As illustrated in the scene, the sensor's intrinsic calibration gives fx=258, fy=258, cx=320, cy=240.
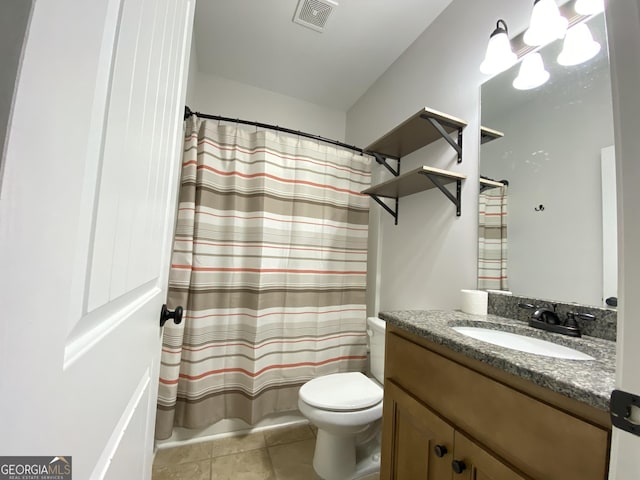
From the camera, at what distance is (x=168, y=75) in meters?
0.57

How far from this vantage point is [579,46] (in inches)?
36.4

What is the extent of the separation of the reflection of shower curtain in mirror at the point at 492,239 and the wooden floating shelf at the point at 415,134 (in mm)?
290

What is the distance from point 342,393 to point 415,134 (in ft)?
4.75

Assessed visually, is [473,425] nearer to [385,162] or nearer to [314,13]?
[385,162]

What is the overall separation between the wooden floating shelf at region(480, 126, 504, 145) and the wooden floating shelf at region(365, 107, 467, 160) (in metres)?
0.10

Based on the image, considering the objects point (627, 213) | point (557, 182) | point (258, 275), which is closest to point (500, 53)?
point (557, 182)

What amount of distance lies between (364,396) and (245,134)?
168 centimetres

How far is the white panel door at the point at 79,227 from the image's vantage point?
0.62 feet

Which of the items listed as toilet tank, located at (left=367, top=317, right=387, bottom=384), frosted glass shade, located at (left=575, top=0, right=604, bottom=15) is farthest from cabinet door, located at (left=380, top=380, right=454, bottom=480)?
frosted glass shade, located at (left=575, top=0, right=604, bottom=15)

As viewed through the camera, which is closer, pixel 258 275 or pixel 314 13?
pixel 314 13

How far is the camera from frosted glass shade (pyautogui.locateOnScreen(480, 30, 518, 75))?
3.54 feet

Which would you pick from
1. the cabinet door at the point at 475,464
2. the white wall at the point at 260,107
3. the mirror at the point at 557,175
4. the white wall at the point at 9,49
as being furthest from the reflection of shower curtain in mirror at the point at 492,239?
the white wall at the point at 260,107

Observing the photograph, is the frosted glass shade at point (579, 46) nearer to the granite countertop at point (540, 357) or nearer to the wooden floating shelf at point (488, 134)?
the wooden floating shelf at point (488, 134)

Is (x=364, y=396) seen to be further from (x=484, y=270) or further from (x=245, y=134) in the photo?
(x=245, y=134)
